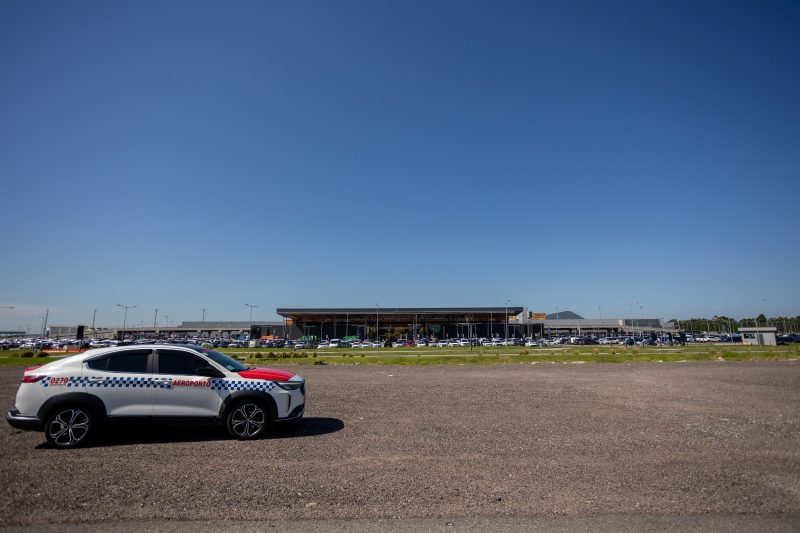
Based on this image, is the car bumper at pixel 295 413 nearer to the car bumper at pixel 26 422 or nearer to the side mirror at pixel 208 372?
the side mirror at pixel 208 372

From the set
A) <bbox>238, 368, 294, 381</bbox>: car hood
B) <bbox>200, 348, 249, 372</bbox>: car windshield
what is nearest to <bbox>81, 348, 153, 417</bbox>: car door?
<bbox>200, 348, 249, 372</bbox>: car windshield

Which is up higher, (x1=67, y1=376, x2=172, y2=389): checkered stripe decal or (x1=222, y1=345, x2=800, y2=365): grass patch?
(x1=67, y1=376, x2=172, y2=389): checkered stripe decal

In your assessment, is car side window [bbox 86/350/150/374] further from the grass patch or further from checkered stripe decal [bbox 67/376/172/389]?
the grass patch

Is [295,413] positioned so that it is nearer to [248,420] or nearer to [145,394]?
[248,420]

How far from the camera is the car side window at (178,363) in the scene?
8305mm

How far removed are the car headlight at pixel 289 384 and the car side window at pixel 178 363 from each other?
143cm

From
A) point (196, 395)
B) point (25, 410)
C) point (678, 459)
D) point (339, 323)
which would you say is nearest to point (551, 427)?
point (678, 459)

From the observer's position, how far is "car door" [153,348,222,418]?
8.09 m

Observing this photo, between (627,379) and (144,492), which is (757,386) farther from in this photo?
(144,492)

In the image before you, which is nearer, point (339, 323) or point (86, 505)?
point (86, 505)

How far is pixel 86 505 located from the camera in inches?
201

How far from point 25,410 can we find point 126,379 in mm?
1619

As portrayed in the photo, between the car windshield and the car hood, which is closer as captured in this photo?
the car hood

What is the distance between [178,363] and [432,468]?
5169 millimetres
